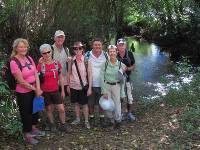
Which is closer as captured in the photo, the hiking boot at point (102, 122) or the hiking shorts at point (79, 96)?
the hiking shorts at point (79, 96)

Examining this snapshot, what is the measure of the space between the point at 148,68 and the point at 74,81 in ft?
36.6

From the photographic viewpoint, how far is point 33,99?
662 cm

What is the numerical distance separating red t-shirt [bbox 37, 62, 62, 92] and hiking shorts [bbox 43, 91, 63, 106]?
0.08m

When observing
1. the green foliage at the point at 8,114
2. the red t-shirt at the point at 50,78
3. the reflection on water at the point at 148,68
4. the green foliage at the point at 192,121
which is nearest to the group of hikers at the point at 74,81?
the red t-shirt at the point at 50,78

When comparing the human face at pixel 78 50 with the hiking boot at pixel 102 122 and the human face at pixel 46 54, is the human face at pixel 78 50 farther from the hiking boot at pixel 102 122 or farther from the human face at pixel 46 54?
the hiking boot at pixel 102 122

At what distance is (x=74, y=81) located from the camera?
24.4ft

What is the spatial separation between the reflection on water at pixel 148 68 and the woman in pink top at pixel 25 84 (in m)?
5.45

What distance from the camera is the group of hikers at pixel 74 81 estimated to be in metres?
6.58

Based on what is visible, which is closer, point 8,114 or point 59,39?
point 8,114

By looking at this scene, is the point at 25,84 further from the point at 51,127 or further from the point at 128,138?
the point at 128,138

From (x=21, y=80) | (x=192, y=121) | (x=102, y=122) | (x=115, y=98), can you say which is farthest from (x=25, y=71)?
(x=192, y=121)

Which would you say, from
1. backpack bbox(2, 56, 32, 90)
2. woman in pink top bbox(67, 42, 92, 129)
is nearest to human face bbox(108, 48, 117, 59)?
woman in pink top bbox(67, 42, 92, 129)

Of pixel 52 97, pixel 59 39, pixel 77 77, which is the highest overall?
pixel 59 39

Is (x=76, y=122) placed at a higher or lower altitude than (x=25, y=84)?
lower
